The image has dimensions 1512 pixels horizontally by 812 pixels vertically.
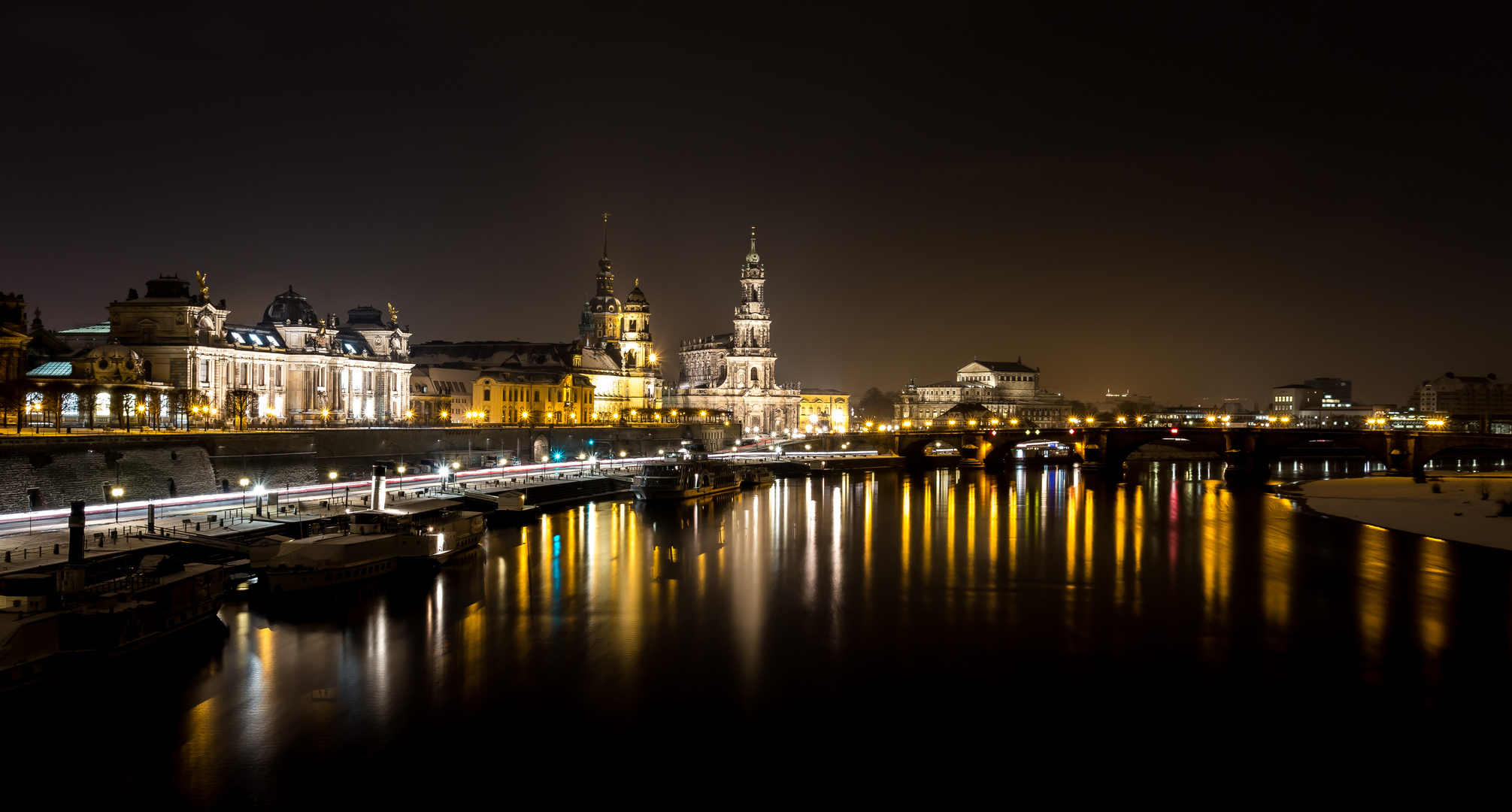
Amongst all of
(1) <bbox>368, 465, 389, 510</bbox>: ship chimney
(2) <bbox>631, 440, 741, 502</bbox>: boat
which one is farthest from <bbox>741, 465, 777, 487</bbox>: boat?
(1) <bbox>368, 465, 389, 510</bbox>: ship chimney

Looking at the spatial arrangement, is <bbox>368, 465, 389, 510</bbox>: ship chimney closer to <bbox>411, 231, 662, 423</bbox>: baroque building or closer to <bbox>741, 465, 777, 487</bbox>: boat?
<bbox>741, 465, 777, 487</bbox>: boat

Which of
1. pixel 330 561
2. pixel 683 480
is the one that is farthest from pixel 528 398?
pixel 330 561

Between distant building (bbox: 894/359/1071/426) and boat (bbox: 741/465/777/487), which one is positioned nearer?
boat (bbox: 741/465/777/487)

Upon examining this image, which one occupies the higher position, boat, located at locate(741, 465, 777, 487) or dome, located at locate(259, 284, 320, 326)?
dome, located at locate(259, 284, 320, 326)

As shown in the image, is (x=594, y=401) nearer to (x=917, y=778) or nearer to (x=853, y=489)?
(x=853, y=489)

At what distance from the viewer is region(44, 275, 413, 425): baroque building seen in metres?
57.1

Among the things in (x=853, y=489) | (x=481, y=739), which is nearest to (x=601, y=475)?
(x=853, y=489)

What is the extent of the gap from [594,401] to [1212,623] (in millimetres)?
90494

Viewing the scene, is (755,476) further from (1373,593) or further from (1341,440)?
(1373,593)

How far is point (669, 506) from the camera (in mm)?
57375

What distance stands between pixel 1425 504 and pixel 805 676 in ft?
154

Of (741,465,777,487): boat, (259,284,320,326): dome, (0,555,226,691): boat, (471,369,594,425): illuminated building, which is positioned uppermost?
(259,284,320,326): dome

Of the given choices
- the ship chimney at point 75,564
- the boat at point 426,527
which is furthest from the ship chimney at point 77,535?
the boat at point 426,527

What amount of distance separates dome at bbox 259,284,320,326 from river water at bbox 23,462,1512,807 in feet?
151
